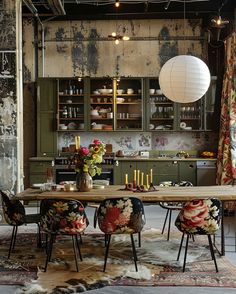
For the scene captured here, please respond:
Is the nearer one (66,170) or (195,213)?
(195,213)

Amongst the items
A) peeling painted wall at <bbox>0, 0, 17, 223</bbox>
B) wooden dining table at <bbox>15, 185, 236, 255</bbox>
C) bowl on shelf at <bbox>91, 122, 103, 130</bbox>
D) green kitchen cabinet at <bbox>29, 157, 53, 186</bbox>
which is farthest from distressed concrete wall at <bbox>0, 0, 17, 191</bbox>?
bowl on shelf at <bbox>91, 122, 103, 130</bbox>

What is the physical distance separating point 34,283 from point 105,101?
5.84 m

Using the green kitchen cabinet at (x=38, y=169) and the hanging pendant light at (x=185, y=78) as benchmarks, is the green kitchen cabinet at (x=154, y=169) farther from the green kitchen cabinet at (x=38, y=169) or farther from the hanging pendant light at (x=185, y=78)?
the hanging pendant light at (x=185, y=78)

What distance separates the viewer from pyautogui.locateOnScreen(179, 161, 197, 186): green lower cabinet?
943cm

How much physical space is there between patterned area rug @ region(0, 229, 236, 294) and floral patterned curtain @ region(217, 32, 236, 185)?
244 cm

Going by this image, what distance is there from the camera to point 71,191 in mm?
5480

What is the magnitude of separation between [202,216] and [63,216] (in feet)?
4.81

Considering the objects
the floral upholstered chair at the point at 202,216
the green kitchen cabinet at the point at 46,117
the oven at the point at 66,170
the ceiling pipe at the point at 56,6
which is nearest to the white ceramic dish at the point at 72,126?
the green kitchen cabinet at the point at 46,117

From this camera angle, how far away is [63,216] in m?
4.78

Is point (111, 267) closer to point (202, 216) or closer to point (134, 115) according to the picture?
point (202, 216)

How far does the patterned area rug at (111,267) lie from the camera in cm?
450

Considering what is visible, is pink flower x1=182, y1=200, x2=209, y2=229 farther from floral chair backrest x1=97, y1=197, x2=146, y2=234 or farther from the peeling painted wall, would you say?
the peeling painted wall

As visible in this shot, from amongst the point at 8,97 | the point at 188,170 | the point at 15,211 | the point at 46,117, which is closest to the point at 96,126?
the point at 46,117

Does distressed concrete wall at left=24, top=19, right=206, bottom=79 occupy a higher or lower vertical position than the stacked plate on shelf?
higher
